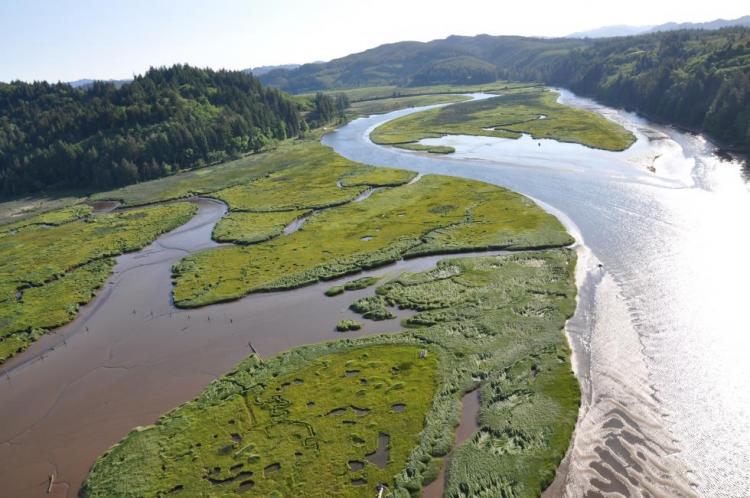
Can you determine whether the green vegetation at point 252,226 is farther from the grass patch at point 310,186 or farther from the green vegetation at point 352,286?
the green vegetation at point 352,286

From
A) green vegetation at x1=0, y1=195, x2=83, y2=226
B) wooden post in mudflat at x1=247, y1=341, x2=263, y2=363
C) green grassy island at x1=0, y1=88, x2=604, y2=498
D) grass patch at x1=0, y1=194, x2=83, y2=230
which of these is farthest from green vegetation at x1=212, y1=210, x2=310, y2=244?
green vegetation at x1=0, y1=195, x2=83, y2=226

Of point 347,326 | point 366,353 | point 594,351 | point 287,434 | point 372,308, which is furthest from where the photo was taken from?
point 372,308

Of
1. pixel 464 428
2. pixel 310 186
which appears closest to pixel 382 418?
pixel 464 428

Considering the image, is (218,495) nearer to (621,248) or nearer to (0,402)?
(0,402)

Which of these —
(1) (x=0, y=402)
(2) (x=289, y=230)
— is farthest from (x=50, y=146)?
(1) (x=0, y=402)

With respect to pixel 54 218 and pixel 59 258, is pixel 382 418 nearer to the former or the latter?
pixel 59 258

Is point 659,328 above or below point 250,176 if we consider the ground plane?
below
